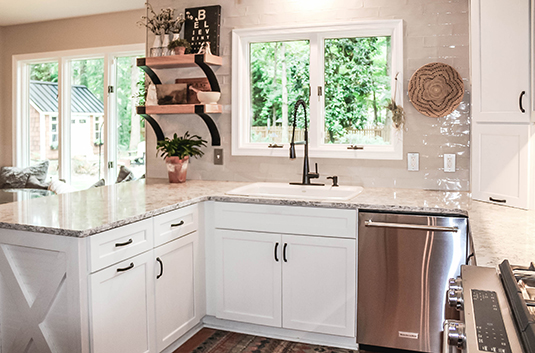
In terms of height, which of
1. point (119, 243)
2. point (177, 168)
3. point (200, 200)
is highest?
point (177, 168)

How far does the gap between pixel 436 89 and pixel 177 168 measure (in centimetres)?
179

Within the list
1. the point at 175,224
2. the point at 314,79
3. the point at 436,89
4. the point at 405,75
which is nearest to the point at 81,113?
the point at 314,79

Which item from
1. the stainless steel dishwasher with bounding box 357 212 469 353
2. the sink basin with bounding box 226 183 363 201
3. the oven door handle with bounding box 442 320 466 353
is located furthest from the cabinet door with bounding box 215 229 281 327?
the oven door handle with bounding box 442 320 466 353

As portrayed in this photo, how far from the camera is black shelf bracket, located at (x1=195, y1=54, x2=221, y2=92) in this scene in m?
3.44

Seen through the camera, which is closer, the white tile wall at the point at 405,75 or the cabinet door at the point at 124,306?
the cabinet door at the point at 124,306

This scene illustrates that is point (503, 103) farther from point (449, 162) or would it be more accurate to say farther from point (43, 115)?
point (43, 115)

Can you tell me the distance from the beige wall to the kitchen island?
256 cm

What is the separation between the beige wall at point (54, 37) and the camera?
5379mm

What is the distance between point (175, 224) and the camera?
2.66m

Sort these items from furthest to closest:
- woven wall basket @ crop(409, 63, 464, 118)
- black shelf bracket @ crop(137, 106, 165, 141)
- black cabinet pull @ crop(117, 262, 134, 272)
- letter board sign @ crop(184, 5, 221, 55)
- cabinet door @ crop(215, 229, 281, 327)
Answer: black shelf bracket @ crop(137, 106, 165, 141), letter board sign @ crop(184, 5, 221, 55), woven wall basket @ crop(409, 63, 464, 118), cabinet door @ crop(215, 229, 281, 327), black cabinet pull @ crop(117, 262, 134, 272)

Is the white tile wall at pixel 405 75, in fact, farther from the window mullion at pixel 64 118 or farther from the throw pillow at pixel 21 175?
the throw pillow at pixel 21 175

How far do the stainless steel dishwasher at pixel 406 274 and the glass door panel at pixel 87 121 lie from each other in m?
3.82

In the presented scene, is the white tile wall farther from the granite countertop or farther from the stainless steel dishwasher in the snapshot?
the stainless steel dishwasher

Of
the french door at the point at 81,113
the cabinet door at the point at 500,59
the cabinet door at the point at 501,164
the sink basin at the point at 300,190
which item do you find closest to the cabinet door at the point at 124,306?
the sink basin at the point at 300,190
